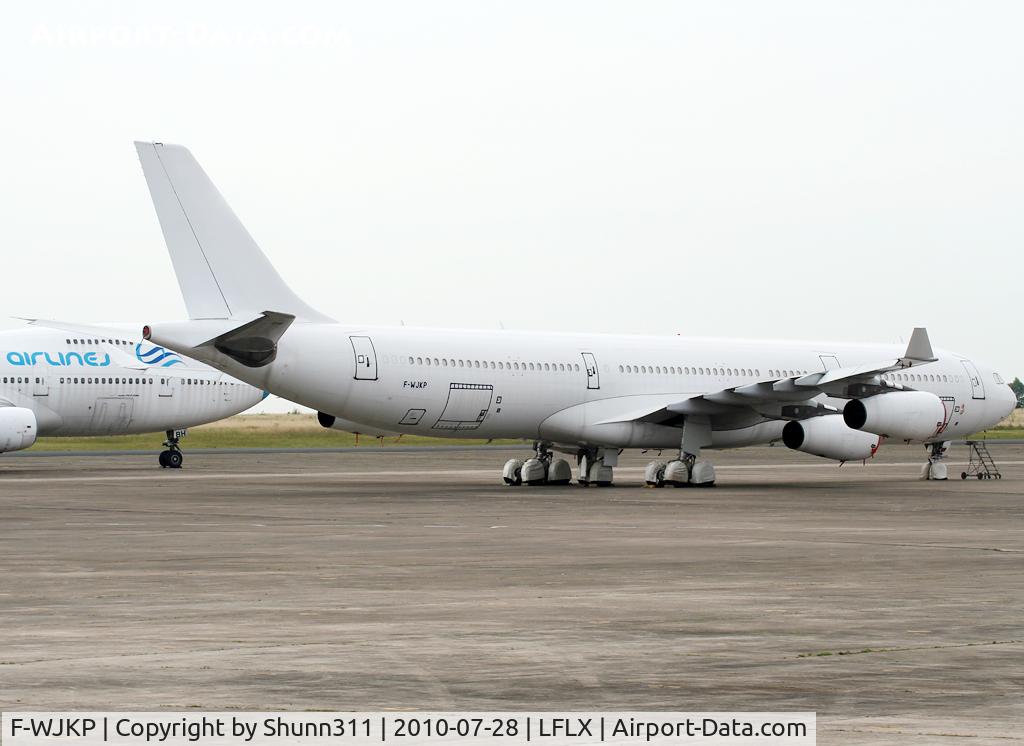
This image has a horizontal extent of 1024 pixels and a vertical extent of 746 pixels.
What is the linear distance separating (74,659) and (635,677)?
3.48m

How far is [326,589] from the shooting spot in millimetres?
14516

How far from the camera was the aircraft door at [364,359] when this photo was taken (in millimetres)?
33250

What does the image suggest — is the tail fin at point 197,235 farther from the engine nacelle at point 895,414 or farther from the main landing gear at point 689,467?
the engine nacelle at point 895,414

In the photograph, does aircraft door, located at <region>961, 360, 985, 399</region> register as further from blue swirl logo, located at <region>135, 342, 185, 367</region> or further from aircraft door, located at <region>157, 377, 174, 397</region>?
aircraft door, located at <region>157, 377, 174, 397</region>

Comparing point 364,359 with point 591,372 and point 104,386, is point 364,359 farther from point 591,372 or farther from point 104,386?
point 104,386

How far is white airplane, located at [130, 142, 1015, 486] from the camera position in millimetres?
32000

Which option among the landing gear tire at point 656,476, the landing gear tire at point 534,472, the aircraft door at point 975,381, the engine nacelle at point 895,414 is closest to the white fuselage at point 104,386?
the landing gear tire at point 534,472

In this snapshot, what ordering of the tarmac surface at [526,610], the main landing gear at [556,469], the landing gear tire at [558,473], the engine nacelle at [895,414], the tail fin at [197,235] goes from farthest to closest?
the landing gear tire at [558,473]
the main landing gear at [556,469]
the engine nacelle at [895,414]
the tail fin at [197,235]
the tarmac surface at [526,610]

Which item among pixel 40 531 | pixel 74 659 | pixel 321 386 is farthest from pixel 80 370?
pixel 74 659

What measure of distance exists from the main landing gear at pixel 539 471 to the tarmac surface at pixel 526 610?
9775 millimetres

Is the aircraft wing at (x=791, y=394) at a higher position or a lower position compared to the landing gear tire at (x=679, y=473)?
higher

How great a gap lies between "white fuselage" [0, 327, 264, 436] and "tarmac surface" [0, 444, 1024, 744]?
66.4 feet

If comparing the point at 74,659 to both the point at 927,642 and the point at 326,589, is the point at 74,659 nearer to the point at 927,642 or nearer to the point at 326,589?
the point at 326,589
